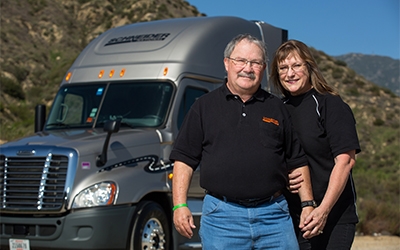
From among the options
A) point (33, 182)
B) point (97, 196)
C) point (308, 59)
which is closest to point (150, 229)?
point (97, 196)

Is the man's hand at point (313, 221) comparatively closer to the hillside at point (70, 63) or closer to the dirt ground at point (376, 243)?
the dirt ground at point (376, 243)

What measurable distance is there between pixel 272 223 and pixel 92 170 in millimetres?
3311

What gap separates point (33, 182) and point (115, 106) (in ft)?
4.85

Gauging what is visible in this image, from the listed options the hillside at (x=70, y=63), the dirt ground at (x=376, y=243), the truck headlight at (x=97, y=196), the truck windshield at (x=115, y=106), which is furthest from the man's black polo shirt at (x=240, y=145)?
the hillside at (x=70, y=63)

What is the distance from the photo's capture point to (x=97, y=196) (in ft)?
21.6

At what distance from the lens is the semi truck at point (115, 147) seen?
21.6ft

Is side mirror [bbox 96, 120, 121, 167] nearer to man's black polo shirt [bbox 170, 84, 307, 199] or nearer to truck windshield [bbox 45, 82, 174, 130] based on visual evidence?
truck windshield [bbox 45, 82, 174, 130]

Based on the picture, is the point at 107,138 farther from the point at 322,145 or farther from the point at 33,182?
the point at 322,145

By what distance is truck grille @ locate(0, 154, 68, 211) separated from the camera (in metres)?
6.66

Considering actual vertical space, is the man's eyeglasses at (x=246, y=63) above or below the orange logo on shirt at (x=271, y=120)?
above

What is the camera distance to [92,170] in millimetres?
6684

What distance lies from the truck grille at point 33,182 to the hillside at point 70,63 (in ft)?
28.2

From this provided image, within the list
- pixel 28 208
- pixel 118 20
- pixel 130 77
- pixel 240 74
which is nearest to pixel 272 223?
pixel 240 74

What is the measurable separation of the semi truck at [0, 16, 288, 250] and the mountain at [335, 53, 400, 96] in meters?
162
